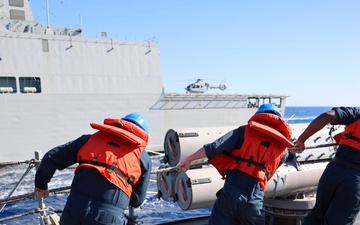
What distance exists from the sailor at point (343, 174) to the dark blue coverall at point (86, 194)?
2061 millimetres

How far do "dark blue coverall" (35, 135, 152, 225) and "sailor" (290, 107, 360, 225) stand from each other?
2.06 meters

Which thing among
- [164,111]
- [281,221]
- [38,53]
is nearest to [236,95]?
[164,111]

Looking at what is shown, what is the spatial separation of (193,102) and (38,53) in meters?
11.0

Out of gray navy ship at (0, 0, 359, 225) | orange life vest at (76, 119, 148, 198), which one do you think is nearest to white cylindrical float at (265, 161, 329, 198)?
orange life vest at (76, 119, 148, 198)

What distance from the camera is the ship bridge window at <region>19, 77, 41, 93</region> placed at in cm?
1696

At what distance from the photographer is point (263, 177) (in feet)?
9.80

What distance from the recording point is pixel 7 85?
16562mm

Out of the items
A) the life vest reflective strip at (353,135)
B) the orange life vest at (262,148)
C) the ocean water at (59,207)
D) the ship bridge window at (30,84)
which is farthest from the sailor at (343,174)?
the ship bridge window at (30,84)

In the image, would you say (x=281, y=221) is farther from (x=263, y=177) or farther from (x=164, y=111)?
(x=164, y=111)

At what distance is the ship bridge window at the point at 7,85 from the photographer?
1633 cm

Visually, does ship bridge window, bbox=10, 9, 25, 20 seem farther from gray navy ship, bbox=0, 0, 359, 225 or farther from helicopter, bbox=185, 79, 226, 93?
helicopter, bbox=185, 79, 226, 93

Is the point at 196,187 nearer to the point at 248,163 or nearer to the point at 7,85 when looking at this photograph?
→ the point at 248,163

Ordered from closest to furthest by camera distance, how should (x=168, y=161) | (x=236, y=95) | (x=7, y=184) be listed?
(x=168, y=161) → (x=7, y=184) → (x=236, y=95)

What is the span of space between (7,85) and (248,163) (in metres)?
17.2
